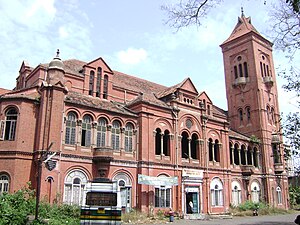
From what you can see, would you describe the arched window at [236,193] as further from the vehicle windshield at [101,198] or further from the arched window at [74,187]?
the vehicle windshield at [101,198]

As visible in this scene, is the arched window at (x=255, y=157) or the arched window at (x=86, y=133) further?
the arched window at (x=255, y=157)

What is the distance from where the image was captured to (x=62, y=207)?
21219 millimetres

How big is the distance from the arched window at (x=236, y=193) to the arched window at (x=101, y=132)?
18.7 meters

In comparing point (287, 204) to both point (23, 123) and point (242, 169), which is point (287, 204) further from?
point (23, 123)


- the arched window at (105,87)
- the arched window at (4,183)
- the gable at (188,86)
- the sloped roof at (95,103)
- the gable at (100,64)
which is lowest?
the arched window at (4,183)

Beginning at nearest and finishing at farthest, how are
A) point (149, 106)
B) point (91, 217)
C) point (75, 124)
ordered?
point (91, 217)
point (75, 124)
point (149, 106)

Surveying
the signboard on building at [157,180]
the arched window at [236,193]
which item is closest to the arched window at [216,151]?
the arched window at [236,193]

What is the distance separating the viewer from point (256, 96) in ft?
147

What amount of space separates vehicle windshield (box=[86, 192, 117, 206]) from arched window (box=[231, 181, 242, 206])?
23.3m

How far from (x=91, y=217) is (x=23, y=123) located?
10215mm

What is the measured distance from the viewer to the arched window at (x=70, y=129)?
24781mm

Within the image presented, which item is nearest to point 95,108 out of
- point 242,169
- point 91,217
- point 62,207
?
point 62,207

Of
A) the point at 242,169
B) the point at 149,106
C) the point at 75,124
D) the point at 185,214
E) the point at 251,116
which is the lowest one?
the point at 185,214

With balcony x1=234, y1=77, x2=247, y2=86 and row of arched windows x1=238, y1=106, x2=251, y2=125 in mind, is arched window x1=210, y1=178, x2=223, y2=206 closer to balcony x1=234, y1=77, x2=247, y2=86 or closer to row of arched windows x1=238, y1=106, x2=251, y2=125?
row of arched windows x1=238, y1=106, x2=251, y2=125
